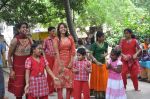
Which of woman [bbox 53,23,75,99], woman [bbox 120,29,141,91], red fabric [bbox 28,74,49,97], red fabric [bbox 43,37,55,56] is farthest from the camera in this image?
woman [bbox 120,29,141,91]

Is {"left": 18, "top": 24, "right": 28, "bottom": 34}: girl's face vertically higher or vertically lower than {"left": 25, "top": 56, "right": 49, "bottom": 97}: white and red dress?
higher

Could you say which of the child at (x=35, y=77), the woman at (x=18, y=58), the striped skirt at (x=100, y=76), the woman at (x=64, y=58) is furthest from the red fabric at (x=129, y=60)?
the child at (x=35, y=77)

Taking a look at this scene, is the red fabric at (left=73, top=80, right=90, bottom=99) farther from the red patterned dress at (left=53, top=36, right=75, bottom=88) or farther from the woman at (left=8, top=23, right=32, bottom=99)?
the woman at (left=8, top=23, right=32, bottom=99)

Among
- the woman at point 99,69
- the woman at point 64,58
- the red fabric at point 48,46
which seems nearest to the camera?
the woman at point 64,58

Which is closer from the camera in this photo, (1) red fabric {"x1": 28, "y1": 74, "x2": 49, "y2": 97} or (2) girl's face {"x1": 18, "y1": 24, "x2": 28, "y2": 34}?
(1) red fabric {"x1": 28, "y1": 74, "x2": 49, "y2": 97}

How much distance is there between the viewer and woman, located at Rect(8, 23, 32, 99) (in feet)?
25.5

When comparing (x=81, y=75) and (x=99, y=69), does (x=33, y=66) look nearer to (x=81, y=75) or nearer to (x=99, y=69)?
(x=81, y=75)

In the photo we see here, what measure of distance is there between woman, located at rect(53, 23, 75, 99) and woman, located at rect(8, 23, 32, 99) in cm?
83

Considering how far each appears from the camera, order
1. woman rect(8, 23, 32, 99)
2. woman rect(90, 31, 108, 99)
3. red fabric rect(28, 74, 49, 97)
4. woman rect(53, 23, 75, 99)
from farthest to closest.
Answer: woman rect(90, 31, 108, 99), woman rect(53, 23, 75, 99), woman rect(8, 23, 32, 99), red fabric rect(28, 74, 49, 97)

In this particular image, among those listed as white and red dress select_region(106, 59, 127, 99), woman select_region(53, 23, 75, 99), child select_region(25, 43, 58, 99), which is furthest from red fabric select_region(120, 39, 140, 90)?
child select_region(25, 43, 58, 99)

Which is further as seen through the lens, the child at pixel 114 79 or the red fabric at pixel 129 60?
the red fabric at pixel 129 60

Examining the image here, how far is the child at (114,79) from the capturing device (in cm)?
822

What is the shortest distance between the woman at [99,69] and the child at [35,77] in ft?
7.29

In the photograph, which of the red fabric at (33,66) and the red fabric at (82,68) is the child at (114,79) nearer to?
the red fabric at (82,68)
